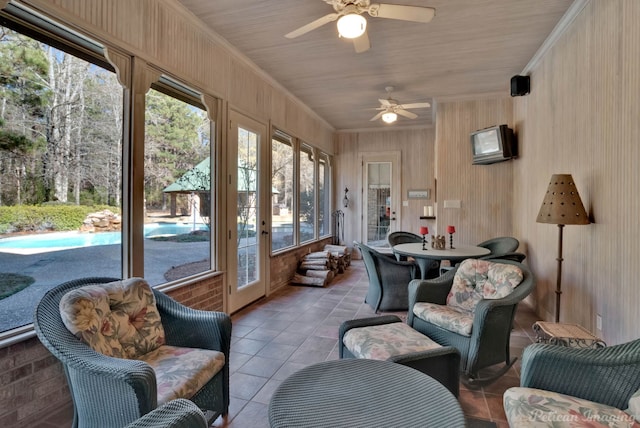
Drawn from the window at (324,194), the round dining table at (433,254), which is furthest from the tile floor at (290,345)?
the window at (324,194)

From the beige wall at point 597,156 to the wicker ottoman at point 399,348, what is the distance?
1.25 meters

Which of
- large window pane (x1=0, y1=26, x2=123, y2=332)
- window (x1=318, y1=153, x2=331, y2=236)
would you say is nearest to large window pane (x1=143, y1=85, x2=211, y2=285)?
large window pane (x1=0, y1=26, x2=123, y2=332)

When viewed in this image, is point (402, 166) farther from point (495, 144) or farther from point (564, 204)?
point (564, 204)

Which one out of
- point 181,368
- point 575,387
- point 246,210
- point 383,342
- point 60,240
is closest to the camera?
point 575,387

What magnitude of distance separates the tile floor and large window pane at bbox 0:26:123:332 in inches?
33.9

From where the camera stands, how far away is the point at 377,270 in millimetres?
3914

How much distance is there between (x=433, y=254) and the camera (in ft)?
12.1

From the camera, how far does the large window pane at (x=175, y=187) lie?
9.15 feet

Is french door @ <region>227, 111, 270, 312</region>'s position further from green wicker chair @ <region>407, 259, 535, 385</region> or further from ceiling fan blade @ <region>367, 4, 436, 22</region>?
green wicker chair @ <region>407, 259, 535, 385</region>

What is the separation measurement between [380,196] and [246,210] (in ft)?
13.3

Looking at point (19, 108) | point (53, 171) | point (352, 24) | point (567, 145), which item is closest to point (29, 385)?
point (53, 171)

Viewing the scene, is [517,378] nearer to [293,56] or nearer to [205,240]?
[205,240]

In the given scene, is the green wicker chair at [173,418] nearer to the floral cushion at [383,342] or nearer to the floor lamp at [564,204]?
the floral cushion at [383,342]

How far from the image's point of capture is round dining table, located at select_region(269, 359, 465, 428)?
1263mm
